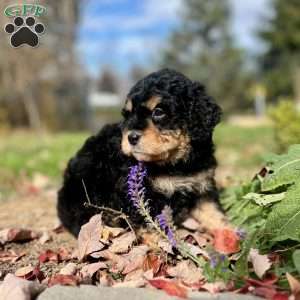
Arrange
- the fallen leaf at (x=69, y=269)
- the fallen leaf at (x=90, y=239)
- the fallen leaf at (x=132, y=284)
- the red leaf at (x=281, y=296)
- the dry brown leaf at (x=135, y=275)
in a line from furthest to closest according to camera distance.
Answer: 1. the fallen leaf at (x=90, y=239)
2. the fallen leaf at (x=69, y=269)
3. the dry brown leaf at (x=135, y=275)
4. the fallen leaf at (x=132, y=284)
5. the red leaf at (x=281, y=296)

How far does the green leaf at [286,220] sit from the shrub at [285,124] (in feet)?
13.3

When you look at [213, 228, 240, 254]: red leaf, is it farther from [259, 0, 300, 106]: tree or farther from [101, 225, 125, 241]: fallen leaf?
[259, 0, 300, 106]: tree

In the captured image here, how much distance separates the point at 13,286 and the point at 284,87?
52579 millimetres

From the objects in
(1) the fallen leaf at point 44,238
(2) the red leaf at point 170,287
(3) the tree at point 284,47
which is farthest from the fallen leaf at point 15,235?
(3) the tree at point 284,47

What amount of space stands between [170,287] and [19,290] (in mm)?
830

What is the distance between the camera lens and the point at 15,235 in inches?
178

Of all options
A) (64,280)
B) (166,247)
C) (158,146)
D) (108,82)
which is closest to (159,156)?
(158,146)

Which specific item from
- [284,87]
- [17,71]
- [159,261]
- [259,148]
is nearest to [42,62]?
[17,71]

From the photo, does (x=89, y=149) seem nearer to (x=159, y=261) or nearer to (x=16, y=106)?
(x=159, y=261)

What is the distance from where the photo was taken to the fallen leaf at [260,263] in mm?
2906

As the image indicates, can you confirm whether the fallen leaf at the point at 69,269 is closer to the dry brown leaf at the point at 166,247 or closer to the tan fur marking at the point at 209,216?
the dry brown leaf at the point at 166,247

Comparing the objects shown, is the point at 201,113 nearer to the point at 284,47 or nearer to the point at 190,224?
the point at 190,224

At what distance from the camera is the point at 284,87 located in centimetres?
5288

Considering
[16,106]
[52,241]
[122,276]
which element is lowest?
[16,106]
